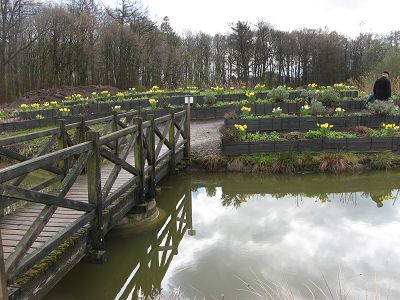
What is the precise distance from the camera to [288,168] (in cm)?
974

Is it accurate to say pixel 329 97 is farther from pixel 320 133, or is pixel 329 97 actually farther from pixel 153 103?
pixel 153 103

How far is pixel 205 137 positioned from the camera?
11719mm

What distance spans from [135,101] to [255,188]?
8600 mm

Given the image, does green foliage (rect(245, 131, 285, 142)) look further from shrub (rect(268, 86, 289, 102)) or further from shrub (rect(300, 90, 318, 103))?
shrub (rect(300, 90, 318, 103))

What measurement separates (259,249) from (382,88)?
9080 mm

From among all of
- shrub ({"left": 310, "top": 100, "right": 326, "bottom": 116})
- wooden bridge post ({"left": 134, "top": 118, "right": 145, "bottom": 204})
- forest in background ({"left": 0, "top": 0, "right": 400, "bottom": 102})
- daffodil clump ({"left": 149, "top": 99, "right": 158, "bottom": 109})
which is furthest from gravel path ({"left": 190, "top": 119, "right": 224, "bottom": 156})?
forest in background ({"left": 0, "top": 0, "right": 400, "bottom": 102})

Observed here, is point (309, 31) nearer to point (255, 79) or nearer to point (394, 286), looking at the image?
point (255, 79)

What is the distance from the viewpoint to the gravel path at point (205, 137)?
34.7ft

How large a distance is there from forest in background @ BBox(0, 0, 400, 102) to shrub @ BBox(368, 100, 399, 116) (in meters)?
9.34

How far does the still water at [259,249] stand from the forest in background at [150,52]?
1468 cm

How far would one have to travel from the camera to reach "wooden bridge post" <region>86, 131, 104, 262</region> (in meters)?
4.35

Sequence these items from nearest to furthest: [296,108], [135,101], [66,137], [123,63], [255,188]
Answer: [66,137]
[255,188]
[296,108]
[135,101]
[123,63]

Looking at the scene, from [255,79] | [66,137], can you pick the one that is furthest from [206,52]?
[66,137]

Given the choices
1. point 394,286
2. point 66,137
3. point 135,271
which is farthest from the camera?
point 66,137
